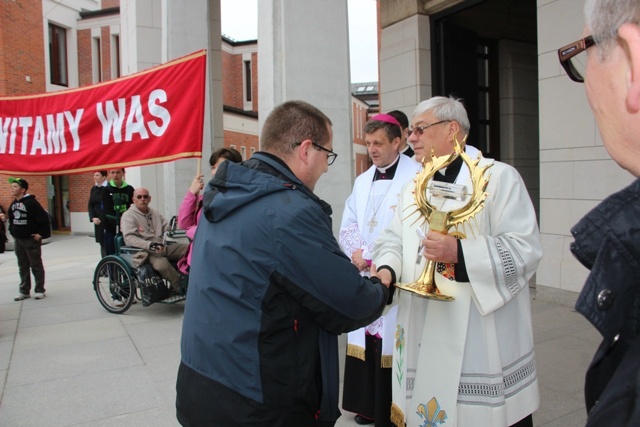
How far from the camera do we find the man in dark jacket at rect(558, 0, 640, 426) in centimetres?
80

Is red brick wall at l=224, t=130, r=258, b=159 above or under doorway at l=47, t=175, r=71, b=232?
above

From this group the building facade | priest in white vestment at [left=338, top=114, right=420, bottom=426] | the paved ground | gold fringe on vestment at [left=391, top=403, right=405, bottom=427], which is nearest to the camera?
gold fringe on vestment at [left=391, top=403, right=405, bottom=427]

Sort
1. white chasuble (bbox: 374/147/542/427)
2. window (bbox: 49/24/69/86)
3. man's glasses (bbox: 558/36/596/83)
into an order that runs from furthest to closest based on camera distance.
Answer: window (bbox: 49/24/69/86) → white chasuble (bbox: 374/147/542/427) → man's glasses (bbox: 558/36/596/83)

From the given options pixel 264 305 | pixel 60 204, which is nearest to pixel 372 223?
pixel 264 305

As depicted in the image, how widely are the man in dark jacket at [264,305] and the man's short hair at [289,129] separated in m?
0.12

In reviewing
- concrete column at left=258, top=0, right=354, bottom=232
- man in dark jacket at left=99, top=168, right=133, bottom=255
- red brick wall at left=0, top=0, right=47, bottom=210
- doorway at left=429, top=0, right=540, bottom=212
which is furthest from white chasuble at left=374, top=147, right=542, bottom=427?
red brick wall at left=0, top=0, right=47, bottom=210

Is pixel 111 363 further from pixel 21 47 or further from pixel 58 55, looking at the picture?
pixel 58 55

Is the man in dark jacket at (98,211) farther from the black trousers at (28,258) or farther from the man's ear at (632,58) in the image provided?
the man's ear at (632,58)

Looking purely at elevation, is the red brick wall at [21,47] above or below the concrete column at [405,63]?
above

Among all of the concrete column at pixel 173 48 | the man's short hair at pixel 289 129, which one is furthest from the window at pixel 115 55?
the man's short hair at pixel 289 129

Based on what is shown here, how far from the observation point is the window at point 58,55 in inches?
846

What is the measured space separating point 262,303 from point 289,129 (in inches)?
27.7

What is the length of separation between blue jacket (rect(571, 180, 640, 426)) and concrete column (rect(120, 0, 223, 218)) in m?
7.82

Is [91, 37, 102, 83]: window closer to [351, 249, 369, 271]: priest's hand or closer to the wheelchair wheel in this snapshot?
the wheelchair wheel
